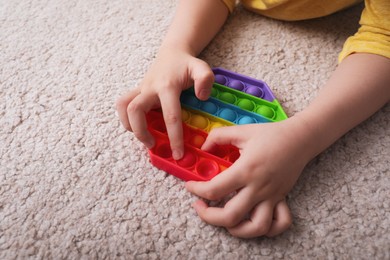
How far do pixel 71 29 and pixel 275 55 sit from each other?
351mm

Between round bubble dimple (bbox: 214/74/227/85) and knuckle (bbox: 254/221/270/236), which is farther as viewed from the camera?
round bubble dimple (bbox: 214/74/227/85)

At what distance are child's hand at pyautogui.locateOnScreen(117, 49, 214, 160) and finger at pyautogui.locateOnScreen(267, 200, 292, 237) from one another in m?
0.13

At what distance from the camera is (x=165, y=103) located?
1.37ft

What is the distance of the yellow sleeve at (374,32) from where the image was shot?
45 cm

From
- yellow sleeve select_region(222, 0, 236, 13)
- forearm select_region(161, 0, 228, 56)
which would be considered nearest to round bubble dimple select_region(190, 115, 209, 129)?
forearm select_region(161, 0, 228, 56)

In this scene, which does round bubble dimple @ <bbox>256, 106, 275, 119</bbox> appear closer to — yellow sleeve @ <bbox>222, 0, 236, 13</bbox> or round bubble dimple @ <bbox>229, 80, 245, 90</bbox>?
round bubble dimple @ <bbox>229, 80, 245, 90</bbox>

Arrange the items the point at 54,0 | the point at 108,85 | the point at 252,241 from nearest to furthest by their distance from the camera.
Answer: the point at 252,241 → the point at 108,85 → the point at 54,0

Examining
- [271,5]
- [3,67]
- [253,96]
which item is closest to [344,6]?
[271,5]

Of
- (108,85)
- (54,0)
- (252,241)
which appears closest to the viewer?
(252,241)

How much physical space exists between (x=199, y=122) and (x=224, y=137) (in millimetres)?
55

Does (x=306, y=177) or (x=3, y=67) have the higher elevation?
(x=3, y=67)

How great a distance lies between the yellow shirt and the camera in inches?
17.9

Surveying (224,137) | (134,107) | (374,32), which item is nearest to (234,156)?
(224,137)

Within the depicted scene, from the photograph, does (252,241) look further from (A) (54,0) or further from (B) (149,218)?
(A) (54,0)
